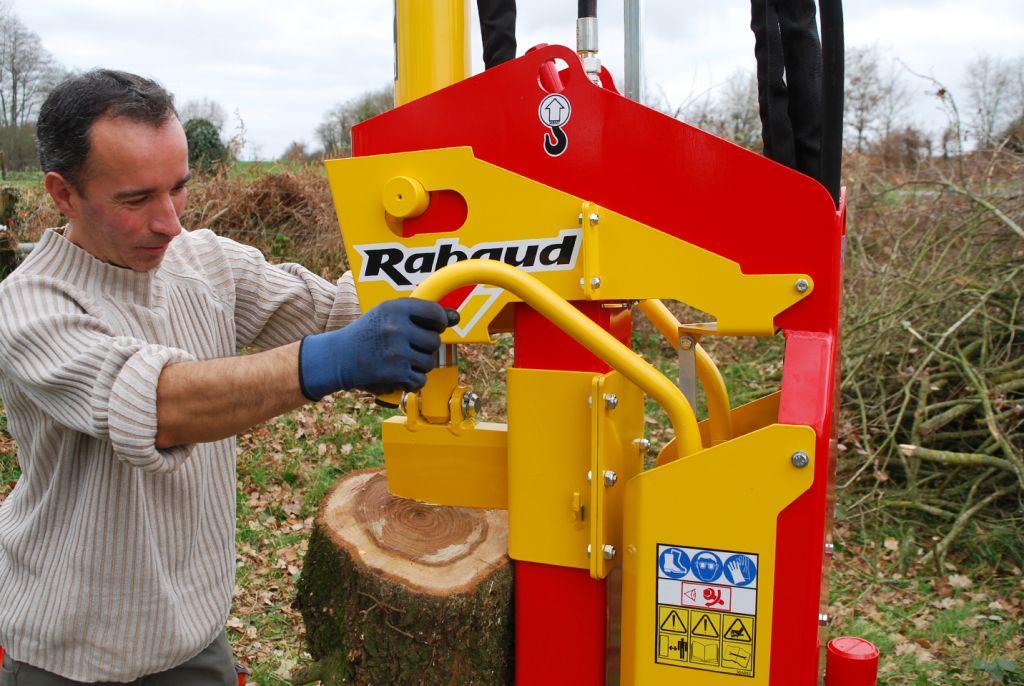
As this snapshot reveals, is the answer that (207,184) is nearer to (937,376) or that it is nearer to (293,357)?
(937,376)

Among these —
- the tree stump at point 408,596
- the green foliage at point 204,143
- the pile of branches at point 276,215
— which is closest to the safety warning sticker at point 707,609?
the tree stump at point 408,596

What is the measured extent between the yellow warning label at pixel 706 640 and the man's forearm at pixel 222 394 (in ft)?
2.73

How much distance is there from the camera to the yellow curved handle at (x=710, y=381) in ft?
6.65

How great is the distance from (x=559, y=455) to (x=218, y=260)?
100 cm

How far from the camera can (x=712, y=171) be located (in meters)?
1.59

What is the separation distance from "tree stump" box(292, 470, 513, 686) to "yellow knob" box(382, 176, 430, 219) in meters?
0.81

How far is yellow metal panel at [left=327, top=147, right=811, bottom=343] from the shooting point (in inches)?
63.1

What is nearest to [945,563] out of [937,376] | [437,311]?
[937,376]

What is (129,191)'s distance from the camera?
1.63 m

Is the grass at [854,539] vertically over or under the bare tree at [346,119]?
under

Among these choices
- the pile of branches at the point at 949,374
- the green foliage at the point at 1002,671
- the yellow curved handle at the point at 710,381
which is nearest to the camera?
the yellow curved handle at the point at 710,381

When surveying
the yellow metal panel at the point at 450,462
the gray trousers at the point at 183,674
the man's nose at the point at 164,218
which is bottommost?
the gray trousers at the point at 183,674

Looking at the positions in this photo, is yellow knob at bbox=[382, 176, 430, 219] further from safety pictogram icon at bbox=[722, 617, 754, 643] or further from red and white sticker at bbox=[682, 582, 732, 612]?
safety pictogram icon at bbox=[722, 617, 754, 643]

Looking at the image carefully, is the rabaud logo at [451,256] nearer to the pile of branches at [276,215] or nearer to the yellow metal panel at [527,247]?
the yellow metal panel at [527,247]
